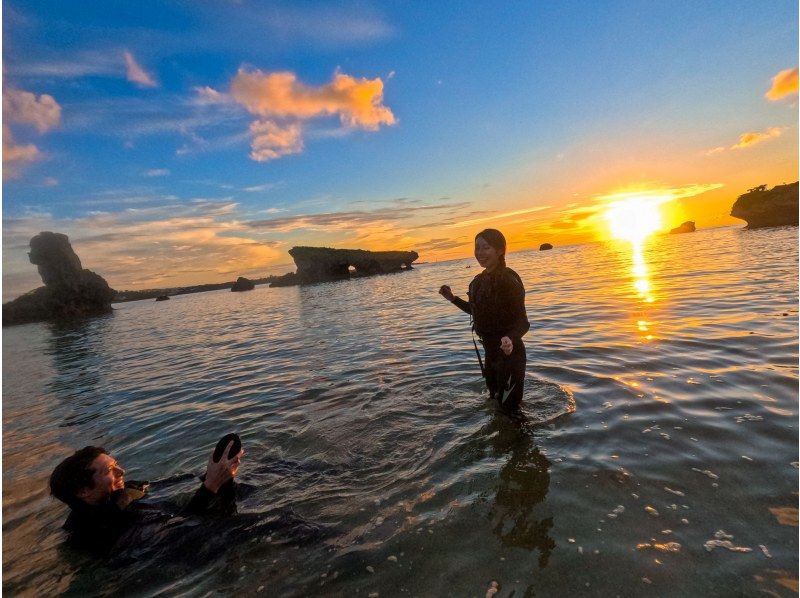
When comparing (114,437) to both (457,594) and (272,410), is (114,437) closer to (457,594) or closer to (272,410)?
(272,410)

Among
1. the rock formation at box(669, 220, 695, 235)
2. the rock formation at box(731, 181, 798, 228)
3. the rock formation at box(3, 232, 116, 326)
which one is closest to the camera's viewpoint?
the rock formation at box(731, 181, 798, 228)

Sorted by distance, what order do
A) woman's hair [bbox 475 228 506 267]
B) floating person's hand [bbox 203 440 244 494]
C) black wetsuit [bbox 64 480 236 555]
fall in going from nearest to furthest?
black wetsuit [bbox 64 480 236 555]
floating person's hand [bbox 203 440 244 494]
woman's hair [bbox 475 228 506 267]

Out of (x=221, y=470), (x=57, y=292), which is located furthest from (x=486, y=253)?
(x=57, y=292)

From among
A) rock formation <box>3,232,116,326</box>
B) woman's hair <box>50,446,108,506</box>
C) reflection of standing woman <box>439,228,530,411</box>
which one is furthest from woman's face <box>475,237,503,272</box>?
rock formation <box>3,232,116,326</box>

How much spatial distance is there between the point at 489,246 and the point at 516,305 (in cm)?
98

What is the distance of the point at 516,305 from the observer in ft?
19.6

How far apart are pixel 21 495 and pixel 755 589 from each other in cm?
893

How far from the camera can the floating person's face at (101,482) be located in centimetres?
407

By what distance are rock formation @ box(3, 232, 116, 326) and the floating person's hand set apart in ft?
291

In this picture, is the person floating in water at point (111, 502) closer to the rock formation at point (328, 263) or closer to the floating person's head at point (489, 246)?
the floating person's head at point (489, 246)

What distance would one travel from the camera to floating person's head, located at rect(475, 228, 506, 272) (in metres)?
5.88

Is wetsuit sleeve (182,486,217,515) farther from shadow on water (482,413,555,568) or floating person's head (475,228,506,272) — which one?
floating person's head (475,228,506,272)

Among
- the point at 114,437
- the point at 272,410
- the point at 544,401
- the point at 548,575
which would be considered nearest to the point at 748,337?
the point at 544,401

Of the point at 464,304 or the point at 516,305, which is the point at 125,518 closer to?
the point at 464,304
